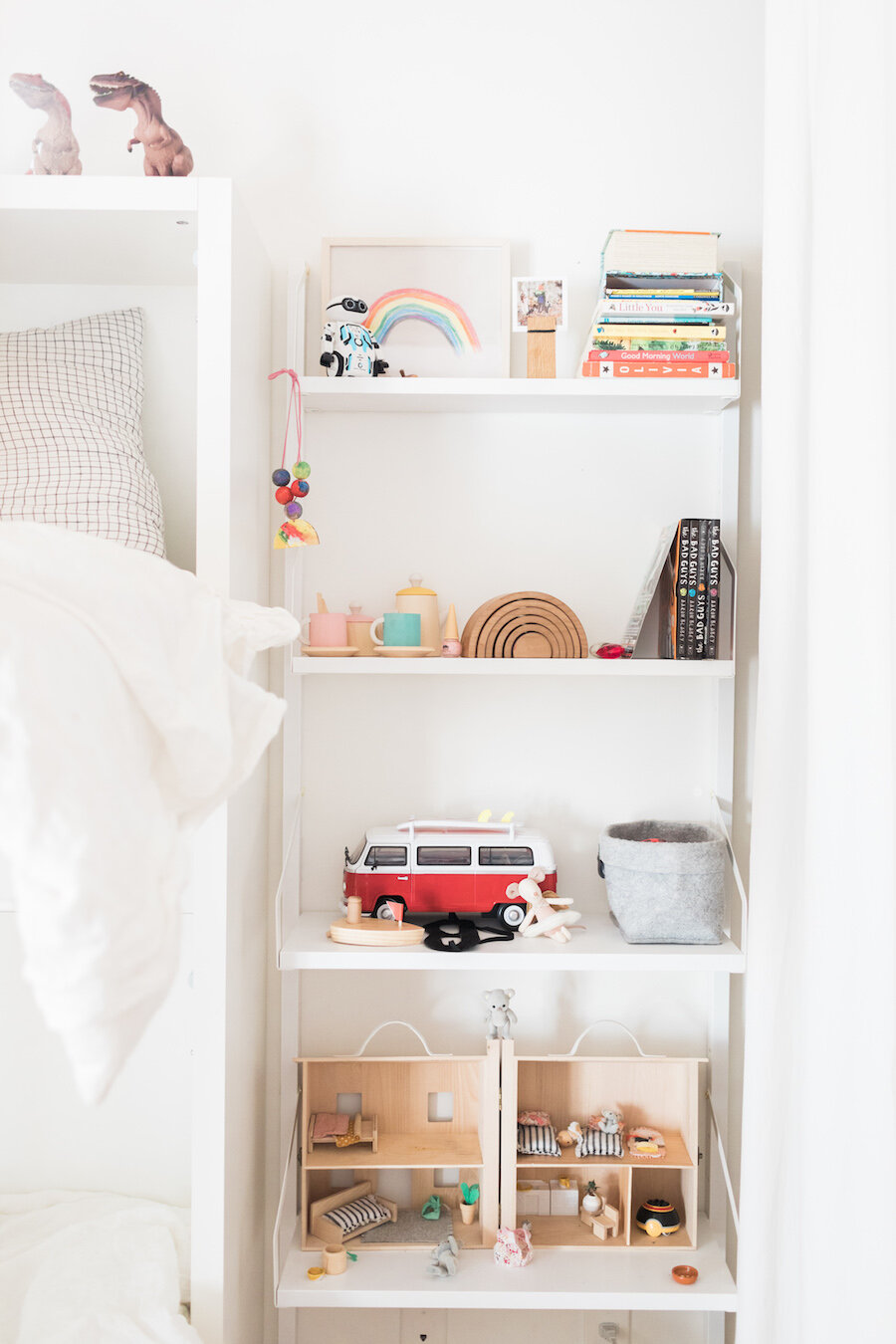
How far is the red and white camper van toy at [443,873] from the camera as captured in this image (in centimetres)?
142

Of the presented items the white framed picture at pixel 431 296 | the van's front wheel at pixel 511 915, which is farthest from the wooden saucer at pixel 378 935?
the white framed picture at pixel 431 296

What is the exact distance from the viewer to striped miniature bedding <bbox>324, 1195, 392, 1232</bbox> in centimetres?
142

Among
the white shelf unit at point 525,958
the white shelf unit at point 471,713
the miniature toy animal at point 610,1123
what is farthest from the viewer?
the white shelf unit at point 471,713

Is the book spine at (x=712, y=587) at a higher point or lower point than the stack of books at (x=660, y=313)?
lower

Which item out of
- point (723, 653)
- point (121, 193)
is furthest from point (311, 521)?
point (723, 653)

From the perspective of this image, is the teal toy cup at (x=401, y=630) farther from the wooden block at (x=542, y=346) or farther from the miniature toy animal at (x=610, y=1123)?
the miniature toy animal at (x=610, y=1123)

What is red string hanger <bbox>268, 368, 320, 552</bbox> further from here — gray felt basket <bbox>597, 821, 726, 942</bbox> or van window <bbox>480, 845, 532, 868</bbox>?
gray felt basket <bbox>597, 821, 726, 942</bbox>

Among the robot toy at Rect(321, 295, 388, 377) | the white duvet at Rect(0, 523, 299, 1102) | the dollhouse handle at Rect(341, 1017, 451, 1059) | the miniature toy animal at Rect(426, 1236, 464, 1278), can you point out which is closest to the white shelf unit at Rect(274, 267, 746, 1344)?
the dollhouse handle at Rect(341, 1017, 451, 1059)

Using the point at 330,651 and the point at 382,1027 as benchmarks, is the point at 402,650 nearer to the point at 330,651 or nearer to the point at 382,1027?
the point at 330,651

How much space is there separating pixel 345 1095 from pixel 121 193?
1235 mm

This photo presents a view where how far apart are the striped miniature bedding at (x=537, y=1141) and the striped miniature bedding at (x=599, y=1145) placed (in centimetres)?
3

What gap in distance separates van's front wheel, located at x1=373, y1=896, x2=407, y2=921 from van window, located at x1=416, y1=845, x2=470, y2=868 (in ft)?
0.20

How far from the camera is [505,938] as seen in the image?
141cm

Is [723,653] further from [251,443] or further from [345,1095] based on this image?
[345,1095]
